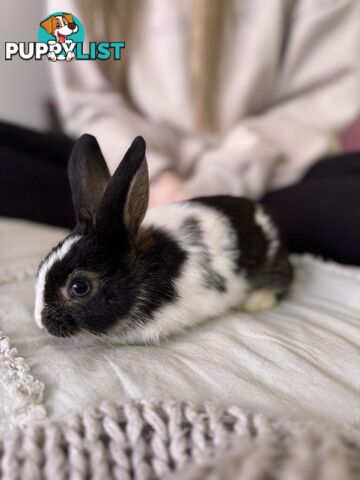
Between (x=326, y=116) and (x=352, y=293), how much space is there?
0.77 meters

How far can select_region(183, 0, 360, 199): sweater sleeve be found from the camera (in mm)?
1373

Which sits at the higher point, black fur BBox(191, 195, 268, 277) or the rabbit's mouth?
black fur BBox(191, 195, 268, 277)

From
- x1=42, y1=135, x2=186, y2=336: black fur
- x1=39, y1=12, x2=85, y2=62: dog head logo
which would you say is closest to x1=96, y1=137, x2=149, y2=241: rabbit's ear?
x1=42, y1=135, x2=186, y2=336: black fur

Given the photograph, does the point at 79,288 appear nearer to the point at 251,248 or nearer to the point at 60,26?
the point at 251,248

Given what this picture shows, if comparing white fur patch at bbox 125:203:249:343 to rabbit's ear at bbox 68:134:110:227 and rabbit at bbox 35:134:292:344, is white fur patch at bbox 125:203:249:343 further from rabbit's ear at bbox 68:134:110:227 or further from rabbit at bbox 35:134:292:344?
rabbit's ear at bbox 68:134:110:227

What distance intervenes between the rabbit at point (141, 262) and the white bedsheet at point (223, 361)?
0.04 m

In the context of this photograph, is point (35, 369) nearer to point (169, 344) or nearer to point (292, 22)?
point (169, 344)

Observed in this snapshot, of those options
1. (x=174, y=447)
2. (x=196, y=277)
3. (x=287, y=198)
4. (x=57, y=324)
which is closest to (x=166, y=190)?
(x=287, y=198)

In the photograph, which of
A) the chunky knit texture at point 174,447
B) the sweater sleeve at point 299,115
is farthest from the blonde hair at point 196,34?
the chunky knit texture at point 174,447

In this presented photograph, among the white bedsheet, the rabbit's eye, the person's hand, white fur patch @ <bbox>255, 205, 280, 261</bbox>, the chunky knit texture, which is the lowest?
the white bedsheet

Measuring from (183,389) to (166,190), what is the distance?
2.57ft

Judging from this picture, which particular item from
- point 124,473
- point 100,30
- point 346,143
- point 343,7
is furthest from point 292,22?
point 124,473

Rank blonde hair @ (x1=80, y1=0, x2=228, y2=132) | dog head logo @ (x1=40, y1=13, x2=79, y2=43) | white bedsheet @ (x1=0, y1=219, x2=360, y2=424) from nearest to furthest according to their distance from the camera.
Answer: white bedsheet @ (x1=0, y1=219, x2=360, y2=424)
dog head logo @ (x1=40, y1=13, x2=79, y2=43)
blonde hair @ (x1=80, y1=0, x2=228, y2=132)

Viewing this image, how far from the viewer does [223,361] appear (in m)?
0.68
